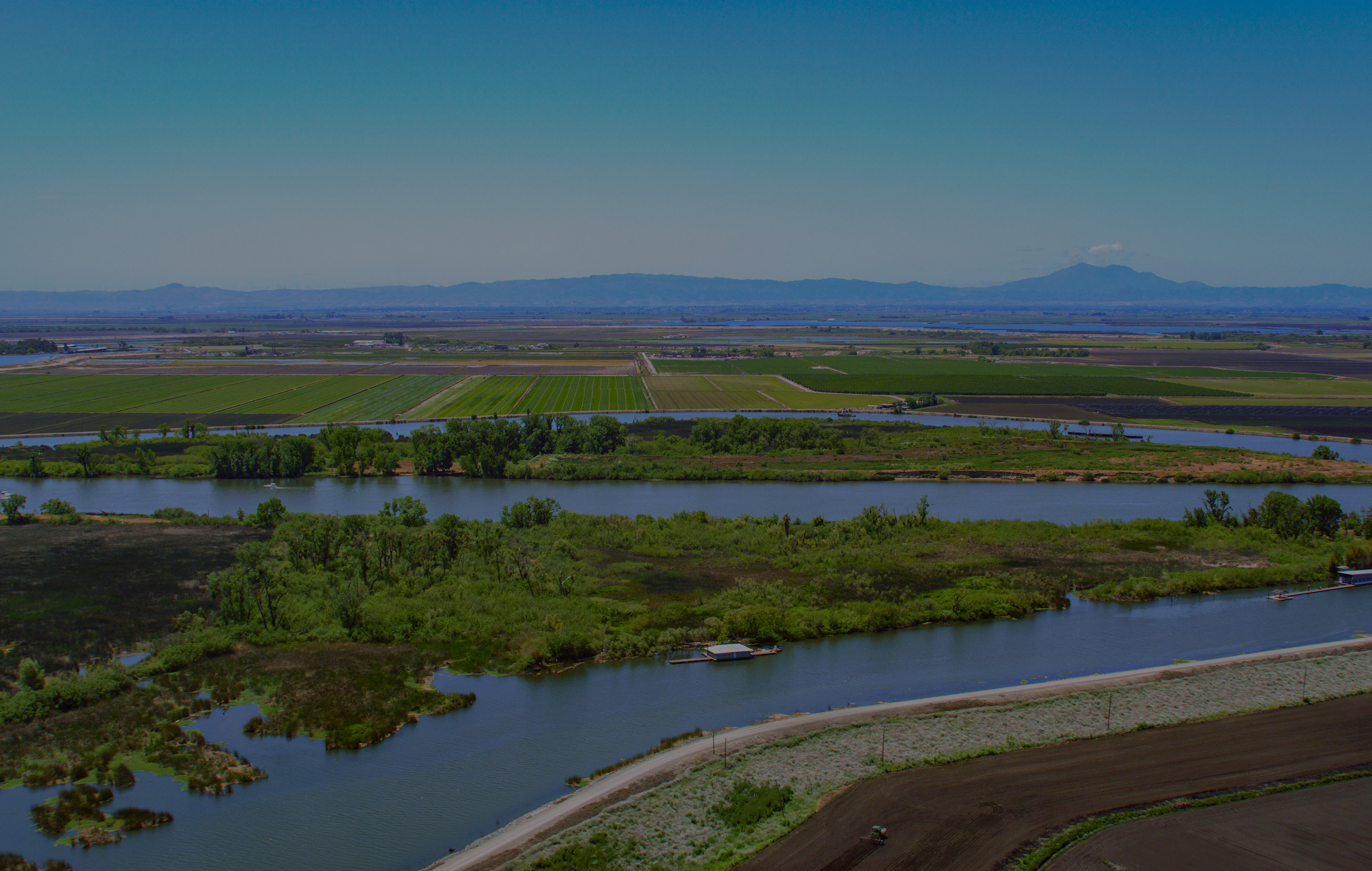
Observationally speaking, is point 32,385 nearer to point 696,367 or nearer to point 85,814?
point 696,367

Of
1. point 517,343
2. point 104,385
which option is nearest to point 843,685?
point 104,385

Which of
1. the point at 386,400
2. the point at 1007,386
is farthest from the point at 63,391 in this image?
the point at 1007,386

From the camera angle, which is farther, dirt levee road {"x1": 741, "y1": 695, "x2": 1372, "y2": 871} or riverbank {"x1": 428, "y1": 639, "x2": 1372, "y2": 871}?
riverbank {"x1": 428, "y1": 639, "x2": 1372, "y2": 871}

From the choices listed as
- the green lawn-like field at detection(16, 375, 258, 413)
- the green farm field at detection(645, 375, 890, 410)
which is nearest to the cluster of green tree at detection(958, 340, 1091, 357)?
the green farm field at detection(645, 375, 890, 410)

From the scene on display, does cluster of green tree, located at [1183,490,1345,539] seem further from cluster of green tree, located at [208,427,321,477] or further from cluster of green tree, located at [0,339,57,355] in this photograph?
cluster of green tree, located at [0,339,57,355]

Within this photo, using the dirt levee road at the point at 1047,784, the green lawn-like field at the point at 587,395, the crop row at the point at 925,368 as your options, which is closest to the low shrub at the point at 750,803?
the dirt levee road at the point at 1047,784

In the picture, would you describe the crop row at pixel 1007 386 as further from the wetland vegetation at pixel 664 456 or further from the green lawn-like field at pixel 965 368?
the wetland vegetation at pixel 664 456
